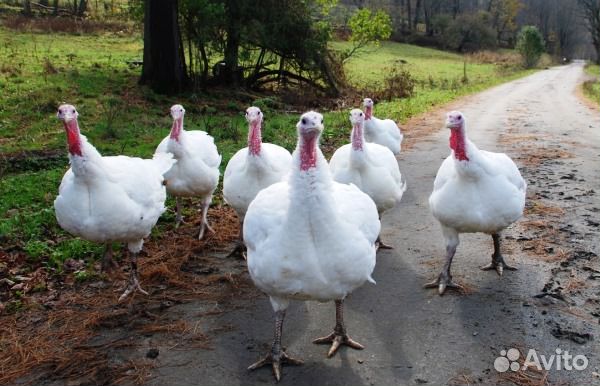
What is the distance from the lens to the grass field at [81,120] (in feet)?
21.8

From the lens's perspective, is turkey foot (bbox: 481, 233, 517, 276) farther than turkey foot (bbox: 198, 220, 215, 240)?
No

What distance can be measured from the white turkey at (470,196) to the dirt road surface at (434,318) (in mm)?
532

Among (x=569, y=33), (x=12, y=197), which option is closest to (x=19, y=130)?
(x=12, y=197)

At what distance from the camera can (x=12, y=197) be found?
7.33 m

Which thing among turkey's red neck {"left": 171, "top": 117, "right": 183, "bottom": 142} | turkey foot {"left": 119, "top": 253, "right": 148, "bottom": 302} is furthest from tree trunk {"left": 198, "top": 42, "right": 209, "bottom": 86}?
turkey foot {"left": 119, "top": 253, "right": 148, "bottom": 302}

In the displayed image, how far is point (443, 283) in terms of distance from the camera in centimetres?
540

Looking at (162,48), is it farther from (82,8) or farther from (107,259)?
(82,8)

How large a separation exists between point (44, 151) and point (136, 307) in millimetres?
5940

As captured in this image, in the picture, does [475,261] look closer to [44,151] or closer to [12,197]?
[12,197]

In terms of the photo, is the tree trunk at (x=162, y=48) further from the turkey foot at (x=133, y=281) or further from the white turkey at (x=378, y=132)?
the turkey foot at (x=133, y=281)

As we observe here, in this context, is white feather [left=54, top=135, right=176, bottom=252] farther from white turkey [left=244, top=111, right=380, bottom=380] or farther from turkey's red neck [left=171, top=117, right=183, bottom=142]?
white turkey [left=244, top=111, right=380, bottom=380]

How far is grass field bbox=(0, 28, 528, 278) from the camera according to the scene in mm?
6637

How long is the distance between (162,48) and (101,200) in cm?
1206

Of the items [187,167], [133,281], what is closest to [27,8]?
[187,167]
